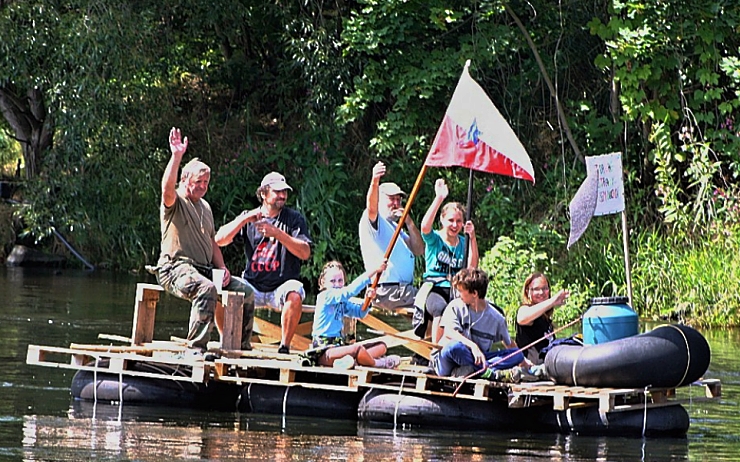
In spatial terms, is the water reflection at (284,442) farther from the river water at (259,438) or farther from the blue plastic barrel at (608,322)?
the blue plastic barrel at (608,322)

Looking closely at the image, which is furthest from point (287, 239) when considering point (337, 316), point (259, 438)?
point (259, 438)

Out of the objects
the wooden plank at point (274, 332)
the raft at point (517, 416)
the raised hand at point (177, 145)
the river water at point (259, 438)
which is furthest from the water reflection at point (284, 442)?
the raised hand at point (177, 145)

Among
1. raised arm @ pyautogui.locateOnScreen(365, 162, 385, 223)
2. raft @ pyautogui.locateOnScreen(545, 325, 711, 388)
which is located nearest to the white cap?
raised arm @ pyautogui.locateOnScreen(365, 162, 385, 223)

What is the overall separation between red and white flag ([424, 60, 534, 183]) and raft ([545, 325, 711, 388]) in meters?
2.08

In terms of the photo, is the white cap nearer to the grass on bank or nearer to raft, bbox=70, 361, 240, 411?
raft, bbox=70, 361, 240, 411

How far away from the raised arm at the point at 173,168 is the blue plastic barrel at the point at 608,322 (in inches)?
131

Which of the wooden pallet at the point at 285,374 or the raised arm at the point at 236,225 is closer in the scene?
the wooden pallet at the point at 285,374

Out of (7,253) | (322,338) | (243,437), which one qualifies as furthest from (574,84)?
(243,437)

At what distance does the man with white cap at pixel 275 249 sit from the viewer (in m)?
12.3

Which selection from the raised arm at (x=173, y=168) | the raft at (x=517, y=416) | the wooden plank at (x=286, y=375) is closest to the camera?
the raft at (x=517, y=416)

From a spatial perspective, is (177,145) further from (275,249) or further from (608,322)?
(608,322)

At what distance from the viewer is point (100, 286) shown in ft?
76.5

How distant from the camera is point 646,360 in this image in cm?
1027

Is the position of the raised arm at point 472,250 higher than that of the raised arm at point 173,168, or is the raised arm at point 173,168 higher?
the raised arm at point 173,168
